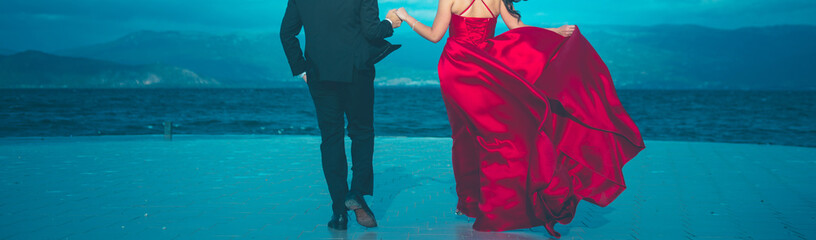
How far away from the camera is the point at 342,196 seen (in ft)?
13.6

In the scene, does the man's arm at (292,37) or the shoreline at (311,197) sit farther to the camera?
the shoreline at (311,197)

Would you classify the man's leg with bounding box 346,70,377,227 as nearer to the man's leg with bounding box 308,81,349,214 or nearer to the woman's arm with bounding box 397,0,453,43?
the man's leg with bounding box 308,81,349,214

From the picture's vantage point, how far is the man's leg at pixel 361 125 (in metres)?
4.07

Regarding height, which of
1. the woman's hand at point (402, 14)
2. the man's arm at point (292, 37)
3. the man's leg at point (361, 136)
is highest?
the woman's hand at point (402, 14)

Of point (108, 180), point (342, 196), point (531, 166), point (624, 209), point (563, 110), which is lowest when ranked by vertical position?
point (108, 180)

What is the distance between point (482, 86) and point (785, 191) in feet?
12.5

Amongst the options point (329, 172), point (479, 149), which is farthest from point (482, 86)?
point (329, 172)

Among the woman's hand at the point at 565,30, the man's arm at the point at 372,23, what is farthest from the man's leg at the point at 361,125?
the woman's hand at the point at 565,30

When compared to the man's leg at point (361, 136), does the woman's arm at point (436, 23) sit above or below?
above

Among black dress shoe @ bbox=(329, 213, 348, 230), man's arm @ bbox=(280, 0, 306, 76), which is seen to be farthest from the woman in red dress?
black dress shoe @ bbox=(329, 213, 348, 230)

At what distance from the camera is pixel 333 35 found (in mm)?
3939

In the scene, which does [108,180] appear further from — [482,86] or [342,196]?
[482,86]

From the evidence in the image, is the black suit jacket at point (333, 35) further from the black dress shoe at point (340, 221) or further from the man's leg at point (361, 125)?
the black dress shoe at point (340, 221)

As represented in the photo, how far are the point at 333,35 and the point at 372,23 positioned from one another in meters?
0.24
